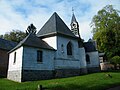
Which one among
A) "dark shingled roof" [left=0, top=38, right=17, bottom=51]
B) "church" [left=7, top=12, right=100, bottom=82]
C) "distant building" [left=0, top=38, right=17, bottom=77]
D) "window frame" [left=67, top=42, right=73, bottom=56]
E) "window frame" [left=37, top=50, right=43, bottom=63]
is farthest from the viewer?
"dark shingled roof" [left=0, top=38, right=17, bottom=51]

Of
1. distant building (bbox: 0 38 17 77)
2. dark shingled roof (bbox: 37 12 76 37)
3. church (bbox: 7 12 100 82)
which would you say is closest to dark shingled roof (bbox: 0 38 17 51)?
distant building (bbox: 0 38 17 77)

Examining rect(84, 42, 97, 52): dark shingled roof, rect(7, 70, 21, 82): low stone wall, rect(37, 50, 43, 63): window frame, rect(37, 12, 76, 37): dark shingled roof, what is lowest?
rect(7, 70, 21, 82): low stone wall

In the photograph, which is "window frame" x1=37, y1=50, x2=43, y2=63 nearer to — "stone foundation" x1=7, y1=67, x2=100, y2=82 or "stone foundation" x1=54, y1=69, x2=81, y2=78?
"stone foundation" x1=7, y1=67, x2=100, y2=82

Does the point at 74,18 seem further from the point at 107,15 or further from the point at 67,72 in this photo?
the point at 67,72

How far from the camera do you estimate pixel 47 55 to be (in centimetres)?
2212

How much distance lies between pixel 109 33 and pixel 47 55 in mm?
→ 16242

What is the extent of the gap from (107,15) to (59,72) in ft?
59.4

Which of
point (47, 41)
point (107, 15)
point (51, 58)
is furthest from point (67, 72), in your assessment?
point (107, 15)

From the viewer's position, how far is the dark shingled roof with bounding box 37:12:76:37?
24859 millimetres

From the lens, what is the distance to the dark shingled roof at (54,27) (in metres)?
A: 24.9

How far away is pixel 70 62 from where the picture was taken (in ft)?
82.4

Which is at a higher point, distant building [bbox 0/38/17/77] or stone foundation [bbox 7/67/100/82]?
distant building [bbox 0/38/17/77]

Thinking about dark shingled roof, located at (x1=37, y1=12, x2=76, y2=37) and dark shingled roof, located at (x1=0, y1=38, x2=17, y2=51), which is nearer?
dark shingled roof, located at (x1=37, y1=12, x2=76, y2=37)

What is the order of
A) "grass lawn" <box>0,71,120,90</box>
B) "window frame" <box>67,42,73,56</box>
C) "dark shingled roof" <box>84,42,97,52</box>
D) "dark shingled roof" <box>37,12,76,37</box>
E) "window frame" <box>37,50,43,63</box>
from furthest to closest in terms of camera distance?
"dark shingled roof" <box>84,42,97,52</box> → "window frame" <box>67,42,73,56</box> → "dark shingled roof" <box>37,12,76,37</box> → "window frame" <box>37,50,43,63</box> → "grass lawn" <box>0,71,120,90</box>
